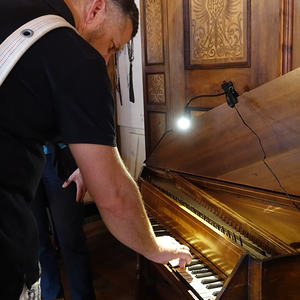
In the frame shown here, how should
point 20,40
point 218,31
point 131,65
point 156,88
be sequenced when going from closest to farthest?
point 20,40, point 218,31, point 156,88, point 131,65

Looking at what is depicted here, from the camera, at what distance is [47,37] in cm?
Result: 82

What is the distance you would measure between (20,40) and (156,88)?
1.92 metres

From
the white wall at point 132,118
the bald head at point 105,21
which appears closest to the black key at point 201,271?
the bald head at point 105,21

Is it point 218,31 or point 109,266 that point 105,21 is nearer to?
point 218,31

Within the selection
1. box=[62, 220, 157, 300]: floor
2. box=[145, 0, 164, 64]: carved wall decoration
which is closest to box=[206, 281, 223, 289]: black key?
box=[62, 220, 157, 300]: floor

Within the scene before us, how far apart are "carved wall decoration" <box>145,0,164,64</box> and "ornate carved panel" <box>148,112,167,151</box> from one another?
363mm

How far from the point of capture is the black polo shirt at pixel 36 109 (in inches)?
32.4

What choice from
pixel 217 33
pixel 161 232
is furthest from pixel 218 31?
pixel 161 232

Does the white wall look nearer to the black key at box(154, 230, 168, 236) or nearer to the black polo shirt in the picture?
the black key at box(154, 230, 168, 236)

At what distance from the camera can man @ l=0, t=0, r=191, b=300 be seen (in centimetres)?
82

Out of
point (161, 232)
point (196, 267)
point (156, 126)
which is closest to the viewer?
point (196, 267)

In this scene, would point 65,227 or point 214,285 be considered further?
point 65,227

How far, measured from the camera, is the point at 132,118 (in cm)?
369

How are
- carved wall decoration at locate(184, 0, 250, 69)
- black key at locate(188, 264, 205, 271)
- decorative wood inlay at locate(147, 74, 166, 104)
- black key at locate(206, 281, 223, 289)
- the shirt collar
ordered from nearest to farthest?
the shirt collar, black key at locate(206, 281, 223, 289), black key at locate(188, 264, 205, 271), carved wall decoration at locate(184, 0, 250, 69), decorative wood inlay at locate(147, 74, 166, 104)
